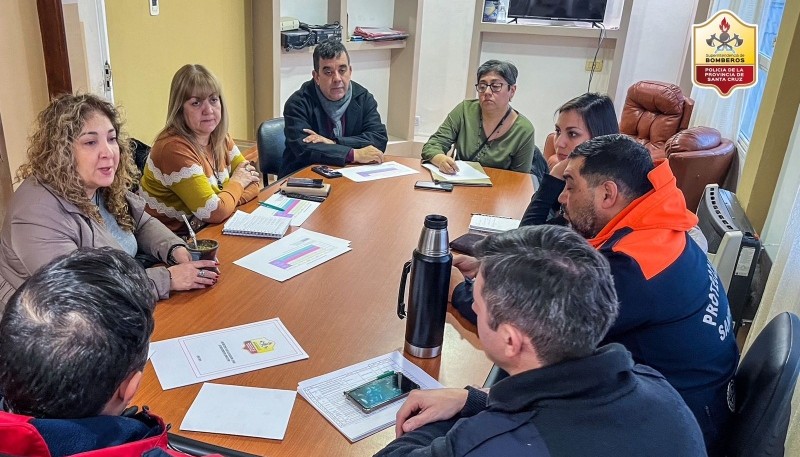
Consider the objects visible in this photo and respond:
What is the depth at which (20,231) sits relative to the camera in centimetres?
150

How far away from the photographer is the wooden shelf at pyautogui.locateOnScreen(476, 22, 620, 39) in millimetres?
4797

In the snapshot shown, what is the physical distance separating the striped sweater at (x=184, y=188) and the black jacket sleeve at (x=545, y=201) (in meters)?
1.07

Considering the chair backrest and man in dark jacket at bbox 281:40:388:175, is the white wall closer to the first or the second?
the chair backrest

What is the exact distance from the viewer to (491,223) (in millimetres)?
2125

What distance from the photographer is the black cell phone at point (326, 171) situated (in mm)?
2580

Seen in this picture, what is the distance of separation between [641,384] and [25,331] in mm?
843

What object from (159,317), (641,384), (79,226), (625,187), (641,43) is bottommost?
(159,317)

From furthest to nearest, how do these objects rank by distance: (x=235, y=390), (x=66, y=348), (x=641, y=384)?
(x=235, y=390) < (x=641, y=384) < (x=66, y=348)

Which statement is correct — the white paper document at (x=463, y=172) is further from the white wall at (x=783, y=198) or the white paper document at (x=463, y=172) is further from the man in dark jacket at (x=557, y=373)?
the man in dark jacket at (x=557, y=373)

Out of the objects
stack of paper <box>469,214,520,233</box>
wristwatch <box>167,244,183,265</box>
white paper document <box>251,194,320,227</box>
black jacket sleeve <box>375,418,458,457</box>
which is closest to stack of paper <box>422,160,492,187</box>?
stack of paper <box>469,214,520,233</box>

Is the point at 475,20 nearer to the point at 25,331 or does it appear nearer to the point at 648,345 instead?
the point at 648,345

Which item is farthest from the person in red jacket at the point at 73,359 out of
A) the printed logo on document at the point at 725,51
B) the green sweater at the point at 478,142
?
the printed logo on document at the point at 725,51

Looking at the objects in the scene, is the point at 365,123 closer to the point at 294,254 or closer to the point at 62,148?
the point at 294,254

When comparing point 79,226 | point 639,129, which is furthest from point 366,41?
point 79,226
